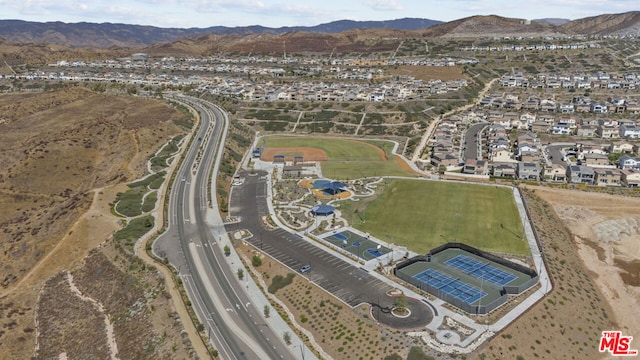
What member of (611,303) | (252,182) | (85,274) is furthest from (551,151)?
(85,274)


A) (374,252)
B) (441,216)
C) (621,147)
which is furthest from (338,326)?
(621,147)

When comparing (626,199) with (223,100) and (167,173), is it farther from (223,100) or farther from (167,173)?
(223,100)

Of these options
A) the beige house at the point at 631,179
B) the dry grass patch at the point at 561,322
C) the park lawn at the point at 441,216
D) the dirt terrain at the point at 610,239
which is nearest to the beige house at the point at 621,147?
the beige house at the point at 631,179

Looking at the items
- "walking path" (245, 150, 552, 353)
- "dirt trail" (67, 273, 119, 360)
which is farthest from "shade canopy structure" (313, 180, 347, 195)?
"dirt trail" (67, 273, 119, 360)

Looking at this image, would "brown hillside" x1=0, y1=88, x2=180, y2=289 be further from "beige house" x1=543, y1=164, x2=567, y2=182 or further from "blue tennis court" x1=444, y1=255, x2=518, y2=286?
"beige house" x1=543, y1=164, x2=567, y2=182

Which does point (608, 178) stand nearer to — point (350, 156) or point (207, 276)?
point (350, 156)

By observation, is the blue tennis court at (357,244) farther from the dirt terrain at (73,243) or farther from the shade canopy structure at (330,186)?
the dirt terrain at (73,243)
